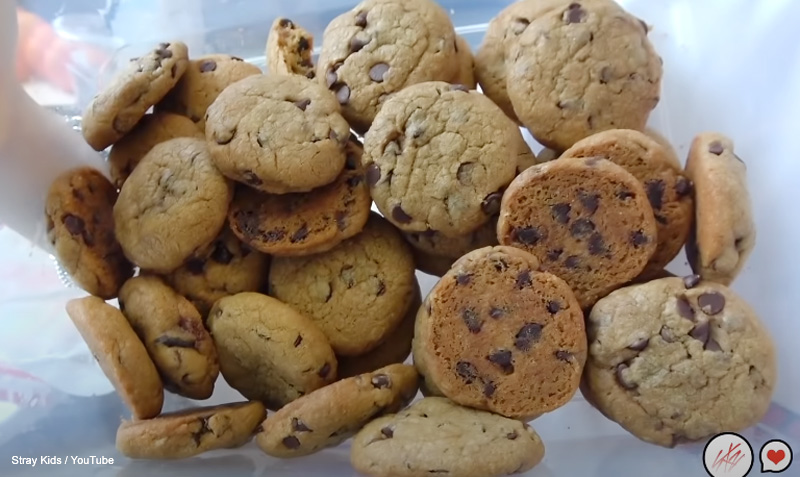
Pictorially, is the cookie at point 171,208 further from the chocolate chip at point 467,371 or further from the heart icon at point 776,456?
the heart icon at point 776,456

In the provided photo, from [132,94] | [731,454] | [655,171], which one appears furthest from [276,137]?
[731,454]

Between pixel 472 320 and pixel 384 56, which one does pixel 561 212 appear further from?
pixel 384 56

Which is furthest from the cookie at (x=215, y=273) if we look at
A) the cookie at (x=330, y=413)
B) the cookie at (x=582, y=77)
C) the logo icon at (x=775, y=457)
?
the logo icon at (x=775, y=457)

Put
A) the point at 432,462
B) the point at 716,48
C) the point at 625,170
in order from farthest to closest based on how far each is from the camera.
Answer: the point at 716,48, the point at 625,170, the point at 432,462

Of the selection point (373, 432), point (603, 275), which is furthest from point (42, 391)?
point (603, 275)

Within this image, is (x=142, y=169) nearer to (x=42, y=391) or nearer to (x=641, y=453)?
(x=42, y=391)

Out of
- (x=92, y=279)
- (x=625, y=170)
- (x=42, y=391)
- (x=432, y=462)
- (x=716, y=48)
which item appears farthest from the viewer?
(x=716, y=48)

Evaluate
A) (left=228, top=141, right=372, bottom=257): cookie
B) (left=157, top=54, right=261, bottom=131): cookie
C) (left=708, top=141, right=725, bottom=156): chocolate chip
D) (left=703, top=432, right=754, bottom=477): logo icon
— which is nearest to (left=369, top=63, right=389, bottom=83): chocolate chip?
(left=228, top=141, right=372, bottom=257): cookie
